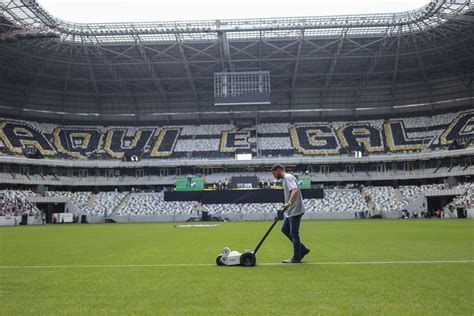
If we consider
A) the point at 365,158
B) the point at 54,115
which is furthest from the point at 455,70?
the point at 54,115

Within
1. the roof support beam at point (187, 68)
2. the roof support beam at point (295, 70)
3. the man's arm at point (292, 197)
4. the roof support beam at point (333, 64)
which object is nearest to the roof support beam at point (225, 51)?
the roof support beam at point (187, 68)

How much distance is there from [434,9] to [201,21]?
2632 centimetres

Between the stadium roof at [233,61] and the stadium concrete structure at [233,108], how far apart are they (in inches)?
9.0

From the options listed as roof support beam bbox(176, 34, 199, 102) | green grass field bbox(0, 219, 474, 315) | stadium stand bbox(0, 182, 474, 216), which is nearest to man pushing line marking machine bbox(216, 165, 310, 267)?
green grass field bbox(0, 219, 474, 315)

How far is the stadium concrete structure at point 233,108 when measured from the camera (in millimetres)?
55719

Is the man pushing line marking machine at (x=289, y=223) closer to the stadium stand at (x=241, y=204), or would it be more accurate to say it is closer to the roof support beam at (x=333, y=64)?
the roof support beam at (x=333, y=64)

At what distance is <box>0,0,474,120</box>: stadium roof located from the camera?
53.3 m

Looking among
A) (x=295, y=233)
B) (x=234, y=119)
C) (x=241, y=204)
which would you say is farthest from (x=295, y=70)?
(x=295, y=233)

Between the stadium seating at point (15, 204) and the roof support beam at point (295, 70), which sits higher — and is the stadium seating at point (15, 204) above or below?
below

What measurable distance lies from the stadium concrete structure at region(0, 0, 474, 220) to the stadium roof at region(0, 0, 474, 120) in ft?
0.75

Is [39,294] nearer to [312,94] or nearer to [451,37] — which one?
[451,37]

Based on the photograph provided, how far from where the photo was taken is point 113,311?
17.8 ft

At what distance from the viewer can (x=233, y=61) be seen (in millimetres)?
62688

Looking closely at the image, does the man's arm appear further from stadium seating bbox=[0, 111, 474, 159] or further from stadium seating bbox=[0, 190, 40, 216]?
stadium seating bbox=[0, 111, 474, 159]
